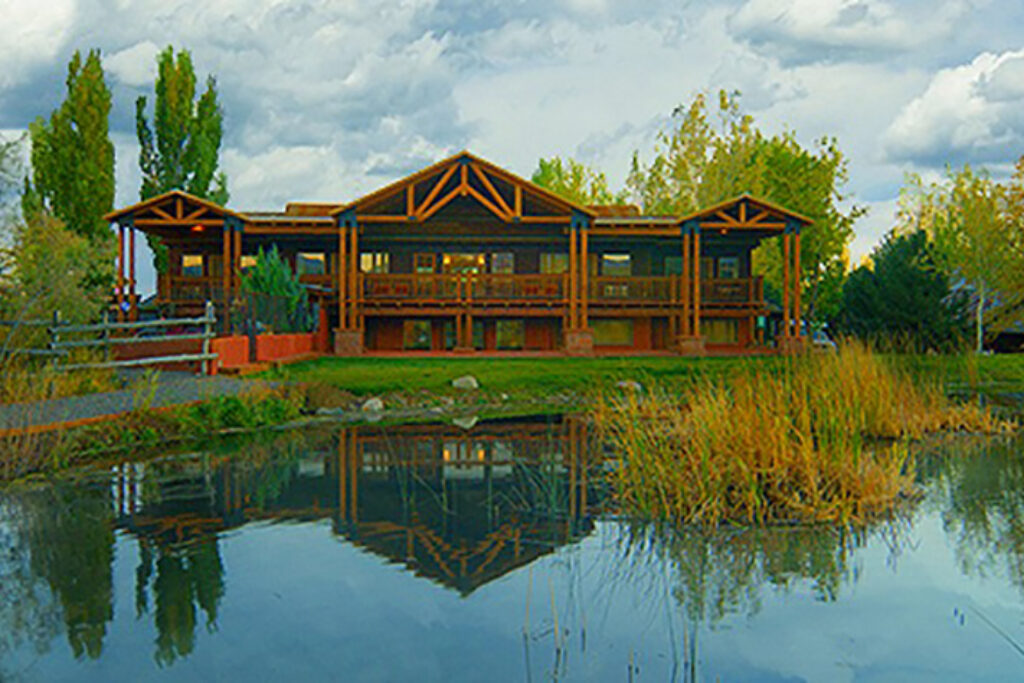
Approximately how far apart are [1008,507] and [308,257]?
2832cm

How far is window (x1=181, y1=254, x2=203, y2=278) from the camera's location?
3453 centimetres

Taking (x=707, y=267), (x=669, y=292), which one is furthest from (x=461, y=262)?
(x=707, y=267)

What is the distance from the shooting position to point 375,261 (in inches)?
1363

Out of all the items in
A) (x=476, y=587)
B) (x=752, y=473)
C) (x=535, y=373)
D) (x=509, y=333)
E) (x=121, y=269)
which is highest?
(x=121, y=269)

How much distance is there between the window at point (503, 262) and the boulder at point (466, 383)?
543 inches

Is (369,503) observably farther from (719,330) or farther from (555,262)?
(719,330)

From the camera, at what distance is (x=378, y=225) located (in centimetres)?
3266

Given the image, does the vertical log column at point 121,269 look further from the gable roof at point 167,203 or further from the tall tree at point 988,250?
the tall tree at point 988,250

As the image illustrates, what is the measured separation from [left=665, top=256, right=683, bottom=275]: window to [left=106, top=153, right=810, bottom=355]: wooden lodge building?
1.5 inches

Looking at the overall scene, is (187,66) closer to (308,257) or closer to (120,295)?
(308,257)

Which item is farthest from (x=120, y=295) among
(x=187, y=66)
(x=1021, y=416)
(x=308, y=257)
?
(x=1021, y=416)

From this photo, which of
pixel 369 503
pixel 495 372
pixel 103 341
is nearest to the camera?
pixel 369 503

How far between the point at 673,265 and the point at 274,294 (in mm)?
15751

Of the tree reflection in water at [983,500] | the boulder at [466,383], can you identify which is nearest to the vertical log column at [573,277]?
the boulder at [466,383]
